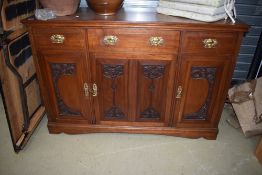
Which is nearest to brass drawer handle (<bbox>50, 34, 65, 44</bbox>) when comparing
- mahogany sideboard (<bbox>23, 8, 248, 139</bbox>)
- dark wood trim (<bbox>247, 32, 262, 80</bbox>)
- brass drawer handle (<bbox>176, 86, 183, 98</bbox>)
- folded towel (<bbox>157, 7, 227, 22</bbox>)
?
mahogany sideboard (<bbox>23, 8, 248, 139</bbox>)

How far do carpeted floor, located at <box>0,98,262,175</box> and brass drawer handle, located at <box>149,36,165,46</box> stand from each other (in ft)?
2.67

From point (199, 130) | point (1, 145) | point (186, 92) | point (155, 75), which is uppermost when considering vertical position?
point (155, 75)

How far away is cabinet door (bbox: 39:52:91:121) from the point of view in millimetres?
1518

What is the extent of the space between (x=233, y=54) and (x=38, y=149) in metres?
1.57

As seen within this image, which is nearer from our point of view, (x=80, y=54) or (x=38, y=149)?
(x=80, y=54)

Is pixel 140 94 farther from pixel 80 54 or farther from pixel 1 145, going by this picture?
pixel 1 145

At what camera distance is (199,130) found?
177 cm

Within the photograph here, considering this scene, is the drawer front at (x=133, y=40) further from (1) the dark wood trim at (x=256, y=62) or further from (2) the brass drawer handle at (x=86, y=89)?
(1) the dark wood trim at (x=256, y=62)

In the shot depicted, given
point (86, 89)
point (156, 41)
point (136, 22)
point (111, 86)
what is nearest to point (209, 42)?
point (156, 41)

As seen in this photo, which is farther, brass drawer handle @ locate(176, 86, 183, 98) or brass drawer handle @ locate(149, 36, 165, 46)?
brass drawer handle @ locate(176, 86, 183, 98)

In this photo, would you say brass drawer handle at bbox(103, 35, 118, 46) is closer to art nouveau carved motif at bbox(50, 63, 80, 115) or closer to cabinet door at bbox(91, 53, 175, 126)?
cabinet door at bbox(91, 53, 175, 126)

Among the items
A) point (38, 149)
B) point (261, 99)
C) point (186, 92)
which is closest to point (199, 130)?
point (186, 92)

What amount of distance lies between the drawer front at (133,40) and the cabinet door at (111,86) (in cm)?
7

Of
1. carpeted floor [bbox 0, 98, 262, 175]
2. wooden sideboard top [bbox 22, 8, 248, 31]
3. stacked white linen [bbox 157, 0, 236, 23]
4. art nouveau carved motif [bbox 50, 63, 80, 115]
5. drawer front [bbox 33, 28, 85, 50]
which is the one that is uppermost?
stacked white linen [bbox 157, 0, 236, 23]
